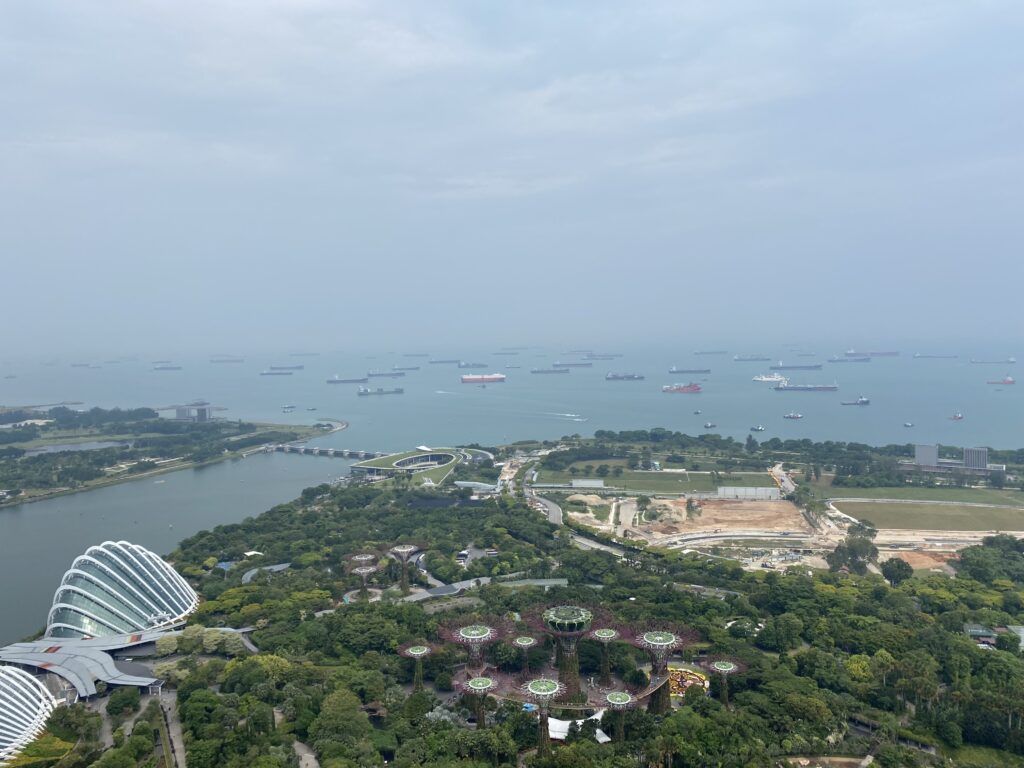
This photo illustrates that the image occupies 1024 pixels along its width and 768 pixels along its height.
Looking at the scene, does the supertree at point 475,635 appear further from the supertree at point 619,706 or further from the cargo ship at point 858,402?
the cargo ship at point 858,402

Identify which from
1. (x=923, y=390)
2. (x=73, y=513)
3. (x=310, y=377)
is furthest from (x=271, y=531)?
(x=310, y=377)

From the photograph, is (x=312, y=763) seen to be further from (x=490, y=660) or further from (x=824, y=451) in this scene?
(x=824, y=451)

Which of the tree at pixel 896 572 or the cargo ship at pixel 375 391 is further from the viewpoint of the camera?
the cargo ship at pixel 375 391

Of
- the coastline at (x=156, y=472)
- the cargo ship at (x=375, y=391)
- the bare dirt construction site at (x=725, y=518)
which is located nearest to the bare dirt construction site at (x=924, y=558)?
the bare dirt construction site at (x=725, y=518)

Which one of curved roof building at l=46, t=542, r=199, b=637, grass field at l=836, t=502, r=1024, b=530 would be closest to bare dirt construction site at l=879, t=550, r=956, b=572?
grass field at l=836, t=502, r=1024, b=530

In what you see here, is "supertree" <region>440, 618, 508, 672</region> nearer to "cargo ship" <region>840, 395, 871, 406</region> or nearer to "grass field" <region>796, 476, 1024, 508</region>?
"grass field" <region>796, 476, 1024, 508</region>
